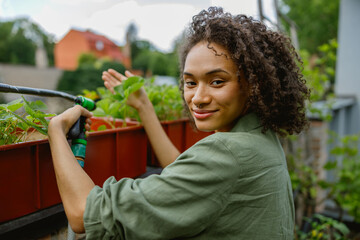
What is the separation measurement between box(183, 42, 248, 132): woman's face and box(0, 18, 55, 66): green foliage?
39.8 m

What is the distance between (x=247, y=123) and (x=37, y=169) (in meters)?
0.67

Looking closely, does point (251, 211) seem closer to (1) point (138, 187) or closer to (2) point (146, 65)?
(1) point (138, 187)

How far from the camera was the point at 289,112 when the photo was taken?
110cm

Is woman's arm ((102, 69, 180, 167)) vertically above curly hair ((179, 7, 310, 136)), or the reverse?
curly hair ((179, 7, 310, 136))

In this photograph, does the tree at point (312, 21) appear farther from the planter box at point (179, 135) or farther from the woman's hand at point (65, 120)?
the woman's hand at point (65, 120)

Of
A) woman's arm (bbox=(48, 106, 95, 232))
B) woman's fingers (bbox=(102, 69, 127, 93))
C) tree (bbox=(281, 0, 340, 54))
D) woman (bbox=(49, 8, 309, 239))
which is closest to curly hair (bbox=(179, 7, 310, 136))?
woman (bbox=(49, 8, 309, 239))

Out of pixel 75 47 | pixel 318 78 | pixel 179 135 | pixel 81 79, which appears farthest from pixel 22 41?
pixel 179 135

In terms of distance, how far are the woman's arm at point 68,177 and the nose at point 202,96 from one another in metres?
0.41

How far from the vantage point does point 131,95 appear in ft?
4.48

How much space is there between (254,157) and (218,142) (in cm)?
12

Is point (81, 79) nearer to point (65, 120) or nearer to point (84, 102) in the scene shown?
point (84, 102)

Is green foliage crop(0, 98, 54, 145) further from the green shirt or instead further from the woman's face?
the woman's face

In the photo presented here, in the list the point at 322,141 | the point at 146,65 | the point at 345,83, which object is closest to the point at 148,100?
the point at 322,141

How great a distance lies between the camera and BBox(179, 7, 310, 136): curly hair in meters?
0.97
